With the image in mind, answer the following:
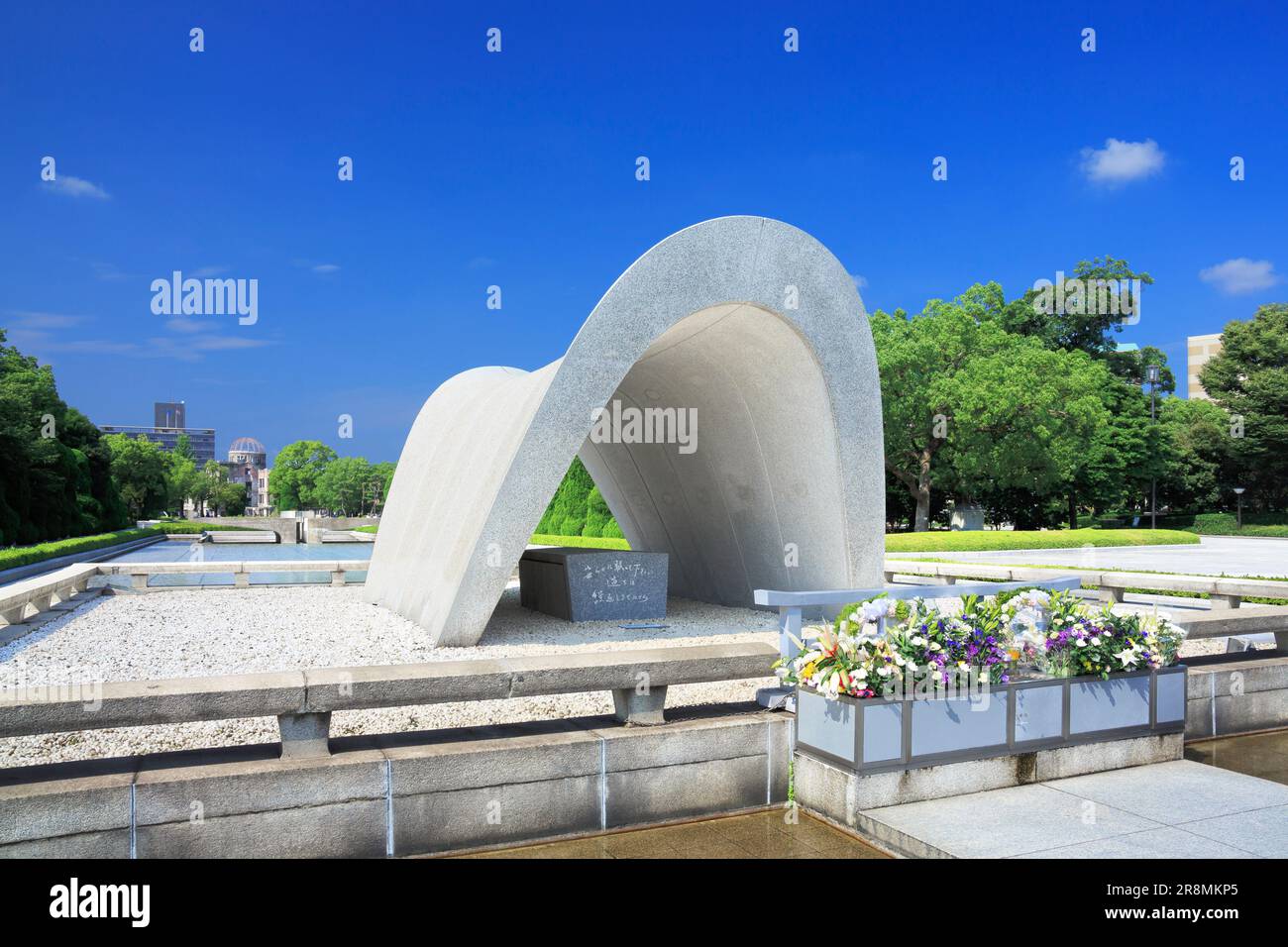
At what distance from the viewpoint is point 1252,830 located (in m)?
4.73

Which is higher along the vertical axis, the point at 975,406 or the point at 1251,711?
the point at 975,406

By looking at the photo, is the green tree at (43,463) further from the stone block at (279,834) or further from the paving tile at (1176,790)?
the paving tile at (1176,790)

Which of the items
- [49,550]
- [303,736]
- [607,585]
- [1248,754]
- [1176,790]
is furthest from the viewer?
[49,550]

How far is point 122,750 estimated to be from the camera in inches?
273

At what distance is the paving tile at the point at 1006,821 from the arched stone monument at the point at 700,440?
5.84 m

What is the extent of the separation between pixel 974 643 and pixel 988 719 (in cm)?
44

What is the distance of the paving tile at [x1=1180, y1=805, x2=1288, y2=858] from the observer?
448 cm

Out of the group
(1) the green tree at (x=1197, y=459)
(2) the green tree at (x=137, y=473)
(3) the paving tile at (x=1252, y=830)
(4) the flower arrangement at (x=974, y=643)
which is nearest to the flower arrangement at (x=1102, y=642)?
(4) the flower arrangement at (x=974, y=643)

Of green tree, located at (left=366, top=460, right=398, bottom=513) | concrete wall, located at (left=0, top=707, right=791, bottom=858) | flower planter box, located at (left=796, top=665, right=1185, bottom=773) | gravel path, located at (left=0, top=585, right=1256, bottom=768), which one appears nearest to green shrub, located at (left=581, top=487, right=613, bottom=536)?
gravel path, located at (left=0, top=585, right=1256, bottom=768)

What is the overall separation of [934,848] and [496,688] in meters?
2.37

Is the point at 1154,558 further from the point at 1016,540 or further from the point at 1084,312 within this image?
the point at 1084,312

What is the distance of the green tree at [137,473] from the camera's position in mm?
73188

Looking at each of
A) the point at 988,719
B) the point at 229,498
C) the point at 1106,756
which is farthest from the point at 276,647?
the point at 229,498
